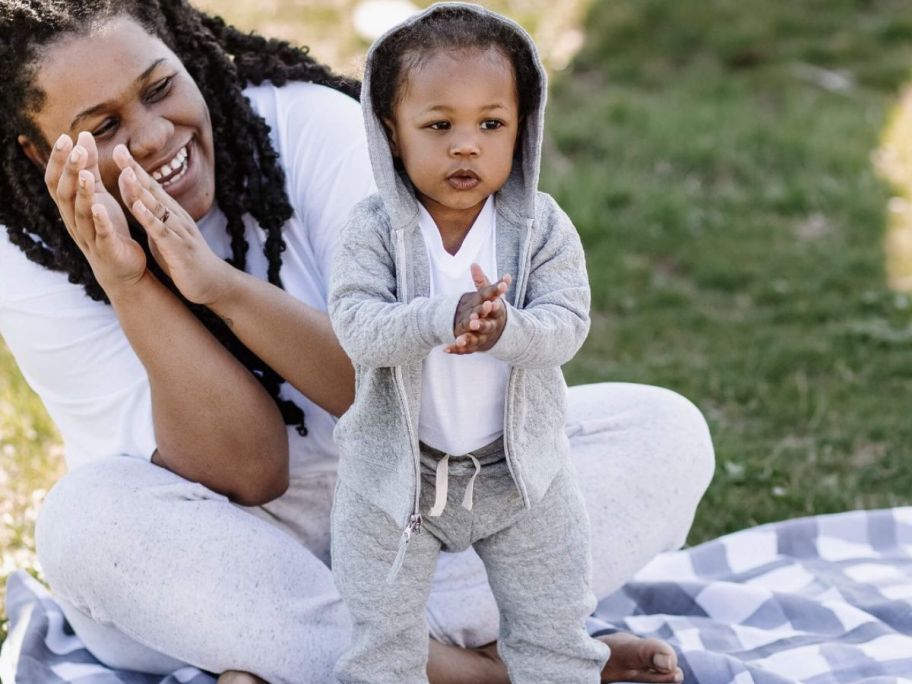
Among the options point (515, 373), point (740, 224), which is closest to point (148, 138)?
point (515, 373)

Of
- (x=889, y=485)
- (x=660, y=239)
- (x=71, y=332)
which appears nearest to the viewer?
(x=71, y=332)

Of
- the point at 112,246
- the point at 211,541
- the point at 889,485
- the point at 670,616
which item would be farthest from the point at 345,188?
the point at 889,485

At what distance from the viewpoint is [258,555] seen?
2623 millimetres

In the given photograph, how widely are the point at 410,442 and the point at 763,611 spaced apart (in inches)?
49.1

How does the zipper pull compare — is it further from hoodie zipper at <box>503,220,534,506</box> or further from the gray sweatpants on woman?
the gray sweatpants on woman

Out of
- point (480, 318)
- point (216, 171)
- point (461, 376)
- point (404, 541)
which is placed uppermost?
point (216, 171)

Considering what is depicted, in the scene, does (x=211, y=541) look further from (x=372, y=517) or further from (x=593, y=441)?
(x=593, y=441)

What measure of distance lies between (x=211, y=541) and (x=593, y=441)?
0.88 meters

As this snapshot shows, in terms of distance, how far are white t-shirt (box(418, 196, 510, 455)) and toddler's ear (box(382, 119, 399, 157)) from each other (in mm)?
111

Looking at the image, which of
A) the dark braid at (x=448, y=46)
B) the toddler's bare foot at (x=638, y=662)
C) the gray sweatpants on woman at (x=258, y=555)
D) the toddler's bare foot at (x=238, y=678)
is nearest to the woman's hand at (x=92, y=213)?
the gray sweatpants on woman at (x=258, y=555)

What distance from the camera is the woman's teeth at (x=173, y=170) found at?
2.62 m

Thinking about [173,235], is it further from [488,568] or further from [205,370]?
[488,568]

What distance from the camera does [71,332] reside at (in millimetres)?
2779

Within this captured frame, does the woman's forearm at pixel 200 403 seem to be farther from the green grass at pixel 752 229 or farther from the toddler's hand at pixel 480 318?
the green grass at pixel 752 229
